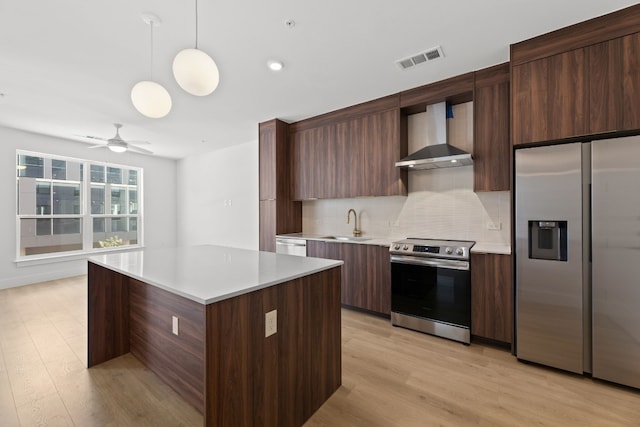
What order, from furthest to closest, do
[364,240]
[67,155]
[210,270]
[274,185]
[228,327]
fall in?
[67,155] → [274,185] → [364,240] → [210,270] → [228,327]

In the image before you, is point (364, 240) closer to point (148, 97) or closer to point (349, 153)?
point (349, 153)

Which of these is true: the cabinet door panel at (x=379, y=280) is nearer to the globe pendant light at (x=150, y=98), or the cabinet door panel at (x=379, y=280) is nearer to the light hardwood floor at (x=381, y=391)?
the light hardwood floor at (x=381, y=391)

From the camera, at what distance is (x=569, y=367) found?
2.17 meters

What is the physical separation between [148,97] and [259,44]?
3.46 ft

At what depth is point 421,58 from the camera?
2.63 meters

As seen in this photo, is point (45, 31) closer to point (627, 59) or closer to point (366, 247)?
point (366, 247)

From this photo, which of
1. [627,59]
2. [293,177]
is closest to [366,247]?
[293,177]

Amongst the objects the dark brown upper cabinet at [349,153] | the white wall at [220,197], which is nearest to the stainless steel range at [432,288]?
the dark brown upper cabinet at [349,153]

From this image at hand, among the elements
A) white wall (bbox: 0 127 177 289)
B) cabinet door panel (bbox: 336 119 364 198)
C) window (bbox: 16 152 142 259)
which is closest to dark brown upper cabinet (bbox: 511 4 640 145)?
cabinet door panel (bbox: 336 119 364 198)

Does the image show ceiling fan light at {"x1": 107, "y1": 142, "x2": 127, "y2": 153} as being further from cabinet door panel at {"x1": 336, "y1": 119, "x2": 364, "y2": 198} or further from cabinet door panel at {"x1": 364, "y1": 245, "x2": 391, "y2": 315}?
cabinet door panel at {"x1": 364, "y1": 245, "x2": 391, "y2": 315}

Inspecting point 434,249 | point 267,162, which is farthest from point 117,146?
point 434,249

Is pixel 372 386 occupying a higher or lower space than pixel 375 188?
lower

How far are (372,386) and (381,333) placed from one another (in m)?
0.92

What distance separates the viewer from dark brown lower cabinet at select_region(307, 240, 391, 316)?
10.6 feet
